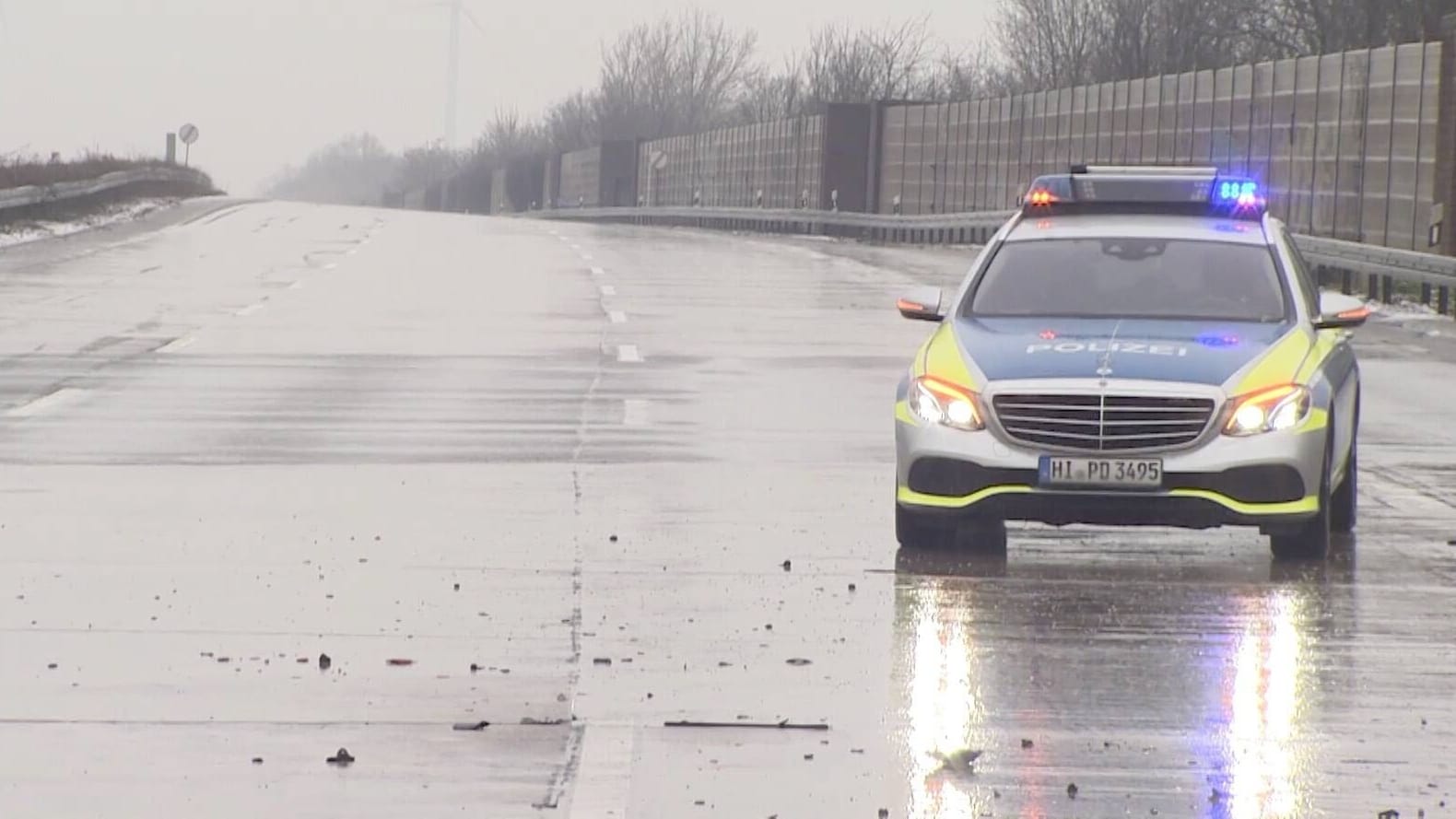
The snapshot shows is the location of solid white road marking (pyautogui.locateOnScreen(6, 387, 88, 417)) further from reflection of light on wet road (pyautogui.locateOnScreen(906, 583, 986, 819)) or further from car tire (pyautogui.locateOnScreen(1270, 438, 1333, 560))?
car tire (pyautogui.locateOnScreen(1270, 438, 1333, 560))

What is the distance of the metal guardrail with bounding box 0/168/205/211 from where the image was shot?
151ft

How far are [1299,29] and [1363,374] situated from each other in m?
65.2

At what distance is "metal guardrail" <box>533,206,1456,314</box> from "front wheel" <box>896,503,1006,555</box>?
41.0ft

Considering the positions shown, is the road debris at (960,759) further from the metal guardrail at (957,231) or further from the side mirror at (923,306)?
the metal guardrail at (957,231)

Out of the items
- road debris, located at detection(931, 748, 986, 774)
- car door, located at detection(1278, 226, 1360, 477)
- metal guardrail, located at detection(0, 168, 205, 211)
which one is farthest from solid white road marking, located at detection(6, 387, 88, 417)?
metal guardrail, located at detection(0, 168, 205, 211)

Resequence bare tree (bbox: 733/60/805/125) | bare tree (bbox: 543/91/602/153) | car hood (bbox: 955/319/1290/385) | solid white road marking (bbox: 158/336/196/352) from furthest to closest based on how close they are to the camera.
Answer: bare tree (bbox: 543/91/602/153) < bare tree (bbox: 733/60/805/125) < solid white road marking (bbox: 158/336/196/352) < car hood (bbox: 955/319/1290/385)

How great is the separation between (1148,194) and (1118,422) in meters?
2.47

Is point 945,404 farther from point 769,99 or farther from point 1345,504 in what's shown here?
point 769,99

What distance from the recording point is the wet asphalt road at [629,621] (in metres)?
7.39

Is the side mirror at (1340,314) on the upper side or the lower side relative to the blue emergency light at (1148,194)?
lower

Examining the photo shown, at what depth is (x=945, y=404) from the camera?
11.7m

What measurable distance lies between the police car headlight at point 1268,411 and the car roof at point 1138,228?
5.55ft

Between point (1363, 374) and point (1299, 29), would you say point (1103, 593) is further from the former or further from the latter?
point (1299, 29)

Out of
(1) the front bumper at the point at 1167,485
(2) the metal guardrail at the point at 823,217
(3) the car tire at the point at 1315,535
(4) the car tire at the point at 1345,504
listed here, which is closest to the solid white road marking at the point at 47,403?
(1) the front bumper at the point at 1167,485
